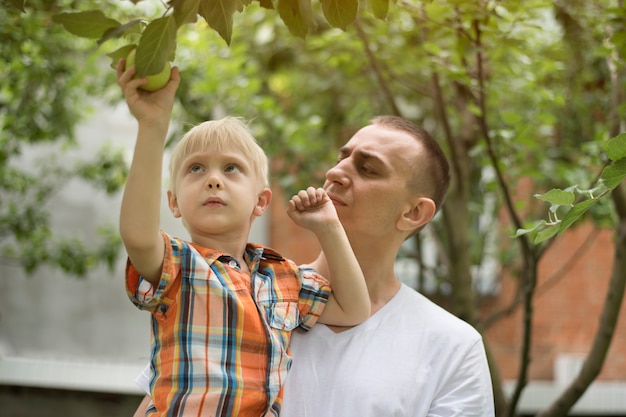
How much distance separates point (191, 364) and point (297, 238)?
20.9ft

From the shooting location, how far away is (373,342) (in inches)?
87.7

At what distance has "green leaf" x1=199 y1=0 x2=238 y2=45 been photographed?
5.23ft

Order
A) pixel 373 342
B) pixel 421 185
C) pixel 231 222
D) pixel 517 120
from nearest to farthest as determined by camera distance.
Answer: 1. pixel 231 222
2. pixel 373 342
3. pixel 421 185
4. pixel 517 120

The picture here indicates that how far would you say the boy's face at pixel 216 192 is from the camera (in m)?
1.85

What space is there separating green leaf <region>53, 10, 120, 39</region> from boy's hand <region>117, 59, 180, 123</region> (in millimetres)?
68

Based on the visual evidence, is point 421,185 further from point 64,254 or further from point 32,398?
point 32,398

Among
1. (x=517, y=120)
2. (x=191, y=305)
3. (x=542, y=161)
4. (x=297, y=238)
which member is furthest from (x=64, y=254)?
(x=191, y=305)

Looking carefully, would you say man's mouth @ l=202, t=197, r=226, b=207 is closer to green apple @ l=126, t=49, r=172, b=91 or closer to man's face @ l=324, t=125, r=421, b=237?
green apple @ l=126, t=49, r=172, b=91

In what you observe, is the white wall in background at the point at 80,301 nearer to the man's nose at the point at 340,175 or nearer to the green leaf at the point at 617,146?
the man's nose at the point at 340,175

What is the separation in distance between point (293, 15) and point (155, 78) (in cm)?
40

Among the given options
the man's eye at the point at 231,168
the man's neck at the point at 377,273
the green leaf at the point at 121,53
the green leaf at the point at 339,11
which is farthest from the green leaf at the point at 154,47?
the man's neck at the point at 377,273

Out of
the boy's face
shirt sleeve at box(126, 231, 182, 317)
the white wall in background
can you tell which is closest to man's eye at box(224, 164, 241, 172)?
the boy's face

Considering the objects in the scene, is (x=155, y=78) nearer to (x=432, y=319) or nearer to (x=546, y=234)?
(x=546, y=234)

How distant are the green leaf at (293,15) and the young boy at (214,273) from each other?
260 mm
